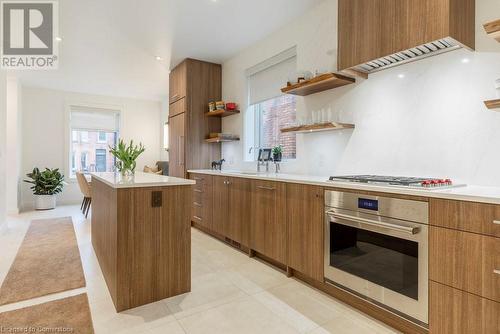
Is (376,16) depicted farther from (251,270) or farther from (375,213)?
(251,270)

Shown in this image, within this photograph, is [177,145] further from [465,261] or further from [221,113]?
[465,261]

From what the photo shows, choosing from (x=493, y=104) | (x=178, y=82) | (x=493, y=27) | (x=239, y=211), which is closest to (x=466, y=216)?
(x=493, y=104)

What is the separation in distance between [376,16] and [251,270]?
246 centimetres

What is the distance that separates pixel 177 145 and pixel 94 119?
370cm

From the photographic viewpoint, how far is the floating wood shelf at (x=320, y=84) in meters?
2.57

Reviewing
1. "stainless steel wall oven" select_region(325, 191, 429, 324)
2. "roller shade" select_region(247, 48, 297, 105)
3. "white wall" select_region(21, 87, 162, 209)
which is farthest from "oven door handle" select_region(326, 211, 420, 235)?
"white wall" select_region(21, 87, 162, 209)

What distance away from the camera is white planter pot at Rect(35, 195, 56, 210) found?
6.01 meters

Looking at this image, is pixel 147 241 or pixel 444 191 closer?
pixel 444 191

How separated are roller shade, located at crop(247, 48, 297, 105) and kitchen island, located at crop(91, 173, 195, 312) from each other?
2.06 meters

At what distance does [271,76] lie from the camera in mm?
3832

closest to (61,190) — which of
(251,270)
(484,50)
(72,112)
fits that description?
(72,112)

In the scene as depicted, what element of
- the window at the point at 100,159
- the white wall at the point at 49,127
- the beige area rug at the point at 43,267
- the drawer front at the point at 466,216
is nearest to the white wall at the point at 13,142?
the white wall at the point at 49,127

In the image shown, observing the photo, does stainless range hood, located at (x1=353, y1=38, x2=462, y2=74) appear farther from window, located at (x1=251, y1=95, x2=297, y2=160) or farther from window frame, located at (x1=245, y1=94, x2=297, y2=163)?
window frame, located at (x1=245, y1=94, x2=297, y2=163)

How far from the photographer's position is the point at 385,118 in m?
2.41
